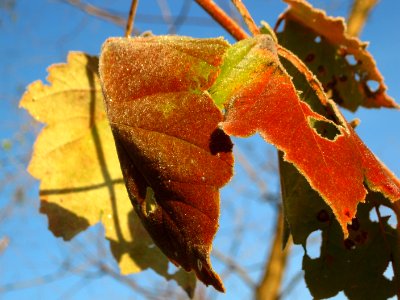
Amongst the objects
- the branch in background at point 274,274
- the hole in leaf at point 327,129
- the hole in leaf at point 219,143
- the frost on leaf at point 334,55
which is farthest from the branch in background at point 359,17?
the hole in leaf at point 219,143

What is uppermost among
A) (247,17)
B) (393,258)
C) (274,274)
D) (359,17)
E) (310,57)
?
(359,17)

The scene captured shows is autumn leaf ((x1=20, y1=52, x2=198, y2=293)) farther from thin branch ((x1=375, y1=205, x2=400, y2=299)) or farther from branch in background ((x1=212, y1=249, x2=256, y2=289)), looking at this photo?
branch in background ((x1=212, y1=249, x2=256, y2=289))

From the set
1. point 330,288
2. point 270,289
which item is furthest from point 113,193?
point 270,289

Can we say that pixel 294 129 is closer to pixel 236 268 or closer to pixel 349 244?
pixel 349 244

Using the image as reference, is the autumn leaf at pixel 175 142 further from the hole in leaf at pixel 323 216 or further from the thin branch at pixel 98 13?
the thin branch at pixel 98 13

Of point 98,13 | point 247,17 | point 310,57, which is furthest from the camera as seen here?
point 98,13

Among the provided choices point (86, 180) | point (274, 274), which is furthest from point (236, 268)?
point (86, 180)

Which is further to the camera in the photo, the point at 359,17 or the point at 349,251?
the point at 359,17
